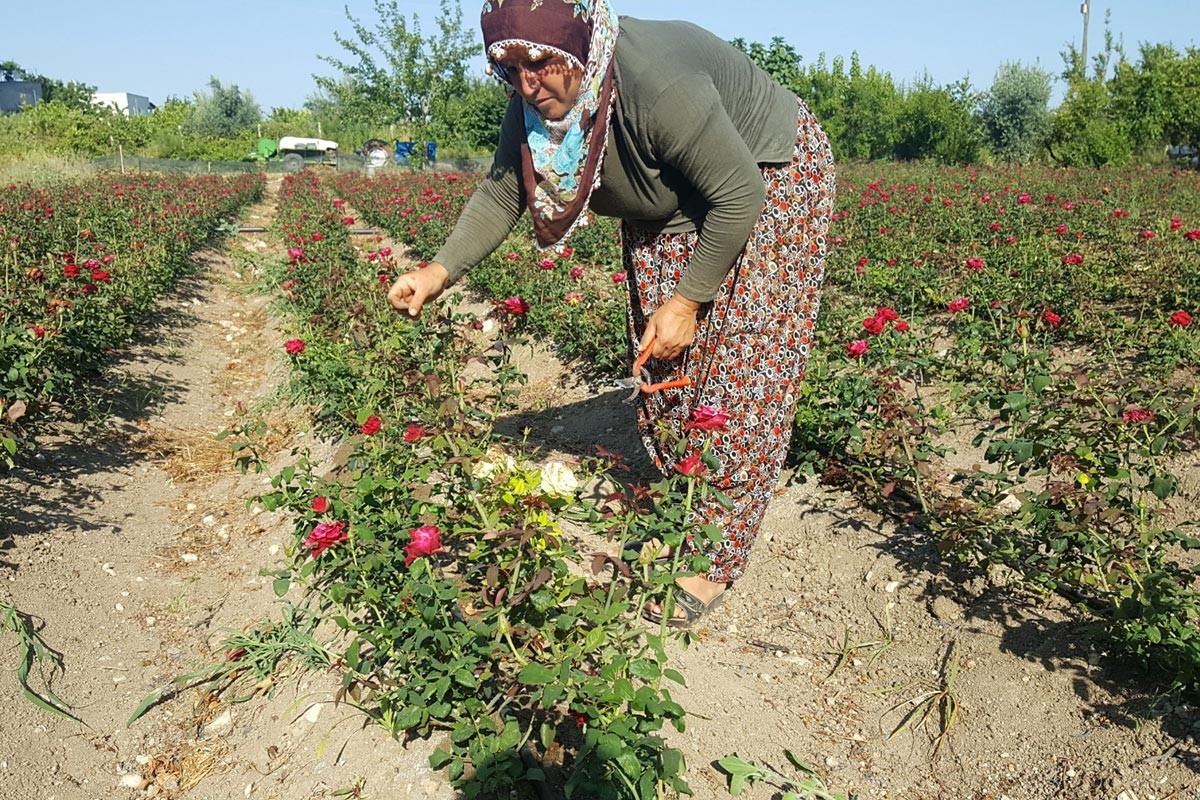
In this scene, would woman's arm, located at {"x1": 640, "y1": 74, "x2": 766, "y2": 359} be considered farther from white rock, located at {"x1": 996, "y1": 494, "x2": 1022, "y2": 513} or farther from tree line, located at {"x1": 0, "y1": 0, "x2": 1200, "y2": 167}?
tree line, located at {"x1": 0, "y1": 0, "x2": 1200, "y2": 167}

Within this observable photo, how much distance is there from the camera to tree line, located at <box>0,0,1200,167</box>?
2228 centimetres

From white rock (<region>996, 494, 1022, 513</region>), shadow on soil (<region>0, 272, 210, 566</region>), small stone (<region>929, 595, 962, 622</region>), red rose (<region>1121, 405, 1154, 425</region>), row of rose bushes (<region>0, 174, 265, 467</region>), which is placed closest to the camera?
red rose (<region>1121, 405, 1154, 425</region>)

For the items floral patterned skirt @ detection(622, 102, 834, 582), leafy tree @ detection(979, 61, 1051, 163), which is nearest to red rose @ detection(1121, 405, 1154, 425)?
floral patterned skirt @ detection(622, 102, 834, 582)

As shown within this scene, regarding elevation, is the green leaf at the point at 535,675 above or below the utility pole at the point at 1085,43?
below

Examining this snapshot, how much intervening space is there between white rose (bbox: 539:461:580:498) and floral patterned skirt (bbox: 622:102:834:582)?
0.29 m

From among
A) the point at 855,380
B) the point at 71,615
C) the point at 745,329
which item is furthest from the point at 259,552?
the point at 855,380

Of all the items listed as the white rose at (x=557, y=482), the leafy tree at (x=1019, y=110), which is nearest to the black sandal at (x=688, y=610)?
the white rose at (x=557, y=482)

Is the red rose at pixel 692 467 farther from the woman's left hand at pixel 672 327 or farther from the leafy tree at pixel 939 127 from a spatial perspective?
the leafy tree at pixel 939 127

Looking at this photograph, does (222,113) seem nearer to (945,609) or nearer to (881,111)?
(881,111)

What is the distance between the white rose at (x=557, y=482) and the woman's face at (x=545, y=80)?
2.81 feet

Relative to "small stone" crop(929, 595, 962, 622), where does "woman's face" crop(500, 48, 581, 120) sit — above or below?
above

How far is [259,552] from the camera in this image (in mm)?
3133

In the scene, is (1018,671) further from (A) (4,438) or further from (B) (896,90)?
(B) (896,90)

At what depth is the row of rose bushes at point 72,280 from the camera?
3.49 meters
